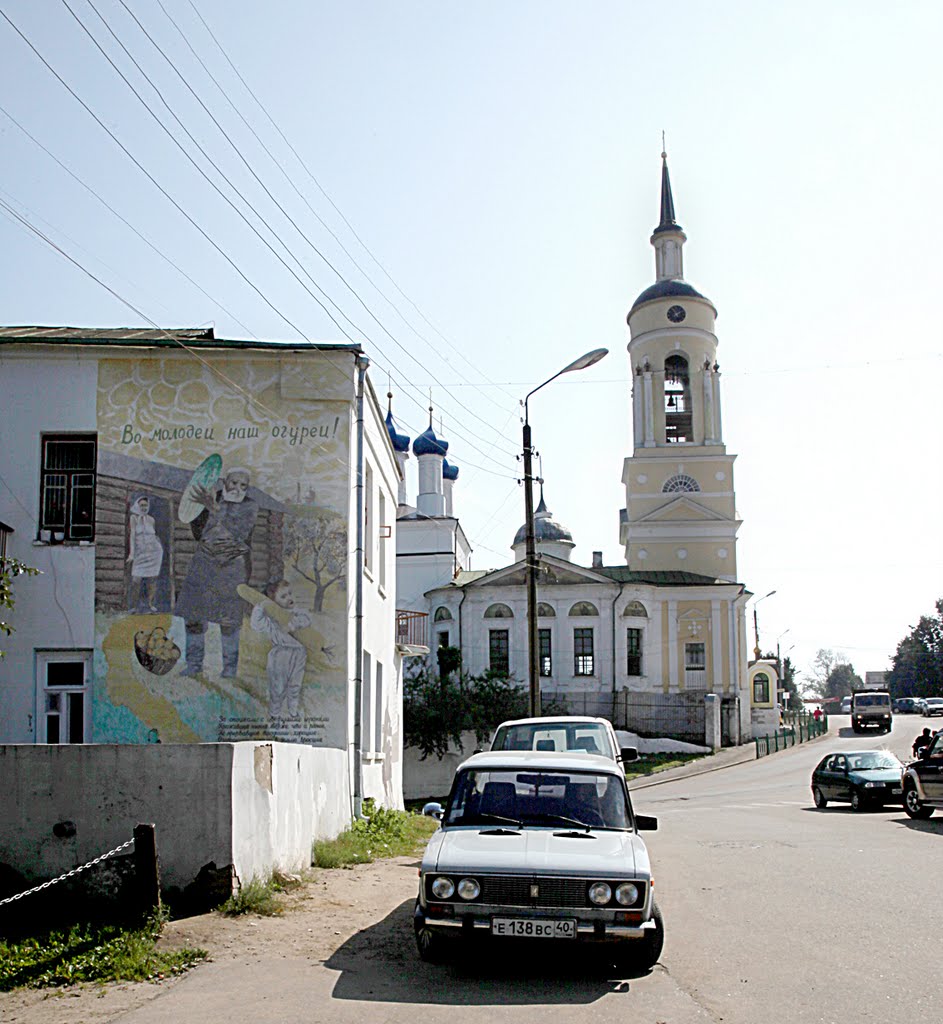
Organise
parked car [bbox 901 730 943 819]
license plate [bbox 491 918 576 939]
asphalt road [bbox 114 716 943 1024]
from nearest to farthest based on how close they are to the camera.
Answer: asphalt road [bbox 114 716 943 1024], license plate [bbox 491 918 576 939], parked car [bbox 901 730 943 819]

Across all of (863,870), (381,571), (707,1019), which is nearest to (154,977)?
(707,1019)

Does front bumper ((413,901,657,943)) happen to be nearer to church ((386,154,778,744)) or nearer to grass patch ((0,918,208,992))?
grass patch ((0,918,208,992))

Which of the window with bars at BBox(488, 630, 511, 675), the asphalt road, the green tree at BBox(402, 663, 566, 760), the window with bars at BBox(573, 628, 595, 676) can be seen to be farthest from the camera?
the window with bars at BBox(488, 630, 511, 675)

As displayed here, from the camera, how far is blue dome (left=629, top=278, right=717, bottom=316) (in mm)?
Answer: 60156

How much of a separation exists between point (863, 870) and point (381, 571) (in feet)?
38.6

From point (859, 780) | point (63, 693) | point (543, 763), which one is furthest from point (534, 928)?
point (859, 780)

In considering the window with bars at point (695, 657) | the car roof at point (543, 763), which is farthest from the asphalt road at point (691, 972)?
the window with bars at point (695, 657)

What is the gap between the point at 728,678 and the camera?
56.9m

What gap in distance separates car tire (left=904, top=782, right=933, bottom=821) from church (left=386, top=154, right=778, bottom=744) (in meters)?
32.8

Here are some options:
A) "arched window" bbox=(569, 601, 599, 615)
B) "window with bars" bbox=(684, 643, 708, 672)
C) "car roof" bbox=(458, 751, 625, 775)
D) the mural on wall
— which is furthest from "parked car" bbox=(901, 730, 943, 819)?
"window with bars" bbox=(684, 643, 708, 672)

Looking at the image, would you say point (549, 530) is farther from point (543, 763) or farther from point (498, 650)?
point (543, 763)

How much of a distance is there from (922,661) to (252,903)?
111140 millimetres

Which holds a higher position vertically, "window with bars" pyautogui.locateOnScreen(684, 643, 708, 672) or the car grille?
"window with bars" pyautogui.locateOnScreen(684, 643, 708, 672)

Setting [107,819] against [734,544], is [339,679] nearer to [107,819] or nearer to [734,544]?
[107,819]
